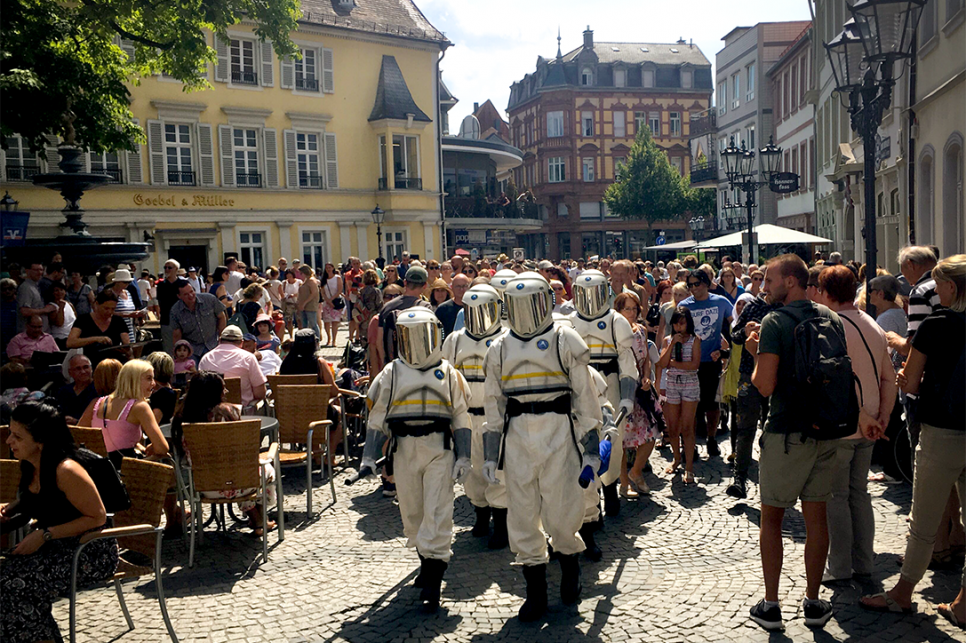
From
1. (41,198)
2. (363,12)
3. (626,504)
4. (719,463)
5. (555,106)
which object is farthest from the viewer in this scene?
(555,106)

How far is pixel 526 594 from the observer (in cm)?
540

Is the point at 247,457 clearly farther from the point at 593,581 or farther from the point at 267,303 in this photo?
the point at 267,303

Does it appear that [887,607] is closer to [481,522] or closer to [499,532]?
[499,532]

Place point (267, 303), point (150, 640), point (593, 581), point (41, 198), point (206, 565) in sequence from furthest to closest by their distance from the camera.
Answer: point (41, 198), point (267, 303), point (206, 565), point (593, 581), point (150, 640)

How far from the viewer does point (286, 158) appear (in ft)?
105

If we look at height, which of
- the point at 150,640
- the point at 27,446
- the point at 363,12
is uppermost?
the point at 363,12

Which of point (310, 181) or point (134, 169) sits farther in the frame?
point (310, 181)

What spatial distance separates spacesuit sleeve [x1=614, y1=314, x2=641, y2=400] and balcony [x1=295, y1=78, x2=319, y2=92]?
90.6 ft

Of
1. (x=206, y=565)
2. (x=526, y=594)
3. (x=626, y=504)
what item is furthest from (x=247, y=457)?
(x=626, y=504)

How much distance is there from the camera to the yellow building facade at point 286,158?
93.7 ft

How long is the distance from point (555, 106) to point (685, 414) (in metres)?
61.6

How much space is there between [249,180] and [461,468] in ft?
91.2

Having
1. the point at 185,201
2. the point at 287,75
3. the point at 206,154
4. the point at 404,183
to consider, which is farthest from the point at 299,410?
the point at 404,183

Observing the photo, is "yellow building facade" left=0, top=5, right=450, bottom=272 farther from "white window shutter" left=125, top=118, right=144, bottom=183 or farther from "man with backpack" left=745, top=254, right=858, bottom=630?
"man with backpack" left=745, top=254, right=858, bottom=630
